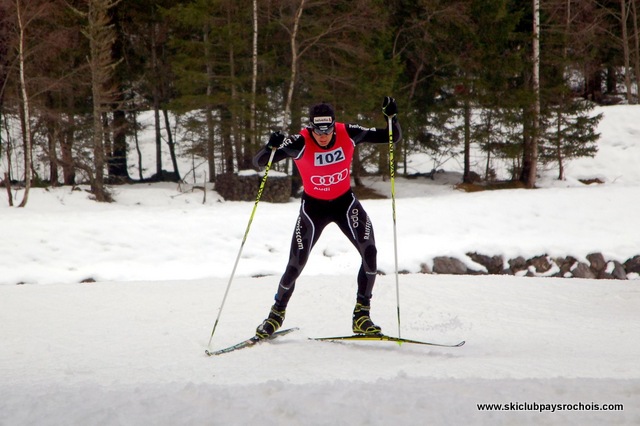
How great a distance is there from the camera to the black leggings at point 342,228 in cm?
527

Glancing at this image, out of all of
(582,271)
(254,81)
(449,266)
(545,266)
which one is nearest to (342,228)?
(449,266)

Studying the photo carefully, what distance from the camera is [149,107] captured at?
24688 millimetres

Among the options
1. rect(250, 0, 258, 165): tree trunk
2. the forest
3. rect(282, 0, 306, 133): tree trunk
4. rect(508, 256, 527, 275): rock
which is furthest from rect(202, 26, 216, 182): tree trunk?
rect(508, 256, 527, 275): rock

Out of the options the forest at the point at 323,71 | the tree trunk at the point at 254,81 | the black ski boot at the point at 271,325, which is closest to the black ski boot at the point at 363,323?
the black ski boot at the point at 271,325

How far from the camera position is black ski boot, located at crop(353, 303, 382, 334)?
520cm

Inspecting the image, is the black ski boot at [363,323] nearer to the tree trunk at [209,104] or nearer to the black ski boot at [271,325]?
the black ski boot at [271,325]

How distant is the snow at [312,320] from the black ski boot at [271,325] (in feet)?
0.71

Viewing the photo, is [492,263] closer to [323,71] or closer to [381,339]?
[381,339]

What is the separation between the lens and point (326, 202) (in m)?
5.36

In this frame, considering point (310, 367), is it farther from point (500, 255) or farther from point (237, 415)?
point (500, 255)

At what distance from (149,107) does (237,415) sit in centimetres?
2334

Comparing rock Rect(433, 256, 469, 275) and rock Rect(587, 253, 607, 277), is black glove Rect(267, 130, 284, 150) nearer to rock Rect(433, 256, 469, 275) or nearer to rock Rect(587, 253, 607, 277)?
rock Rect(433, 256, 469, 275)

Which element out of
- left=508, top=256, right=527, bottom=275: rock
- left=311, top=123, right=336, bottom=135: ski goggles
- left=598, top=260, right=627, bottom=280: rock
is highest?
left=311, top=123, right=336, bottom=135: ski goggles

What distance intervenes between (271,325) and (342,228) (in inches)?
43.7
